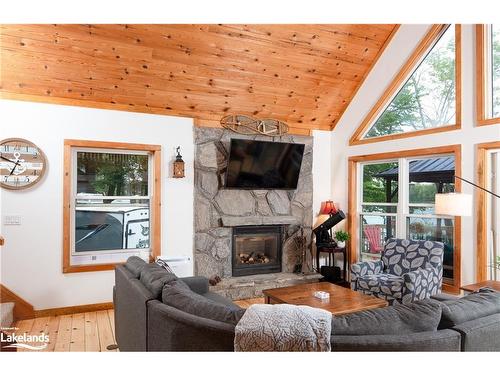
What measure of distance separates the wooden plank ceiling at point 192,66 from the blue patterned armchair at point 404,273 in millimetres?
2477

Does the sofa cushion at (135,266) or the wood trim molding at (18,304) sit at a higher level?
the sofa cushion at (135,266)

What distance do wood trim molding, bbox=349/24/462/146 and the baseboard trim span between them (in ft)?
13.8

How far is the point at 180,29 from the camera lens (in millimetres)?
3664

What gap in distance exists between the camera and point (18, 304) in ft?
12.3

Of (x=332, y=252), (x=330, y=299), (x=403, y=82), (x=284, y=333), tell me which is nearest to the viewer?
(x=284, y=333)

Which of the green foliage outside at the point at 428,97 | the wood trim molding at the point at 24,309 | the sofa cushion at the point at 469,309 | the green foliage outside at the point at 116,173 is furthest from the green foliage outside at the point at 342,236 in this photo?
the wood trim molding at the point at 24,309

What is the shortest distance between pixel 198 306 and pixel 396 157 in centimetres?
390

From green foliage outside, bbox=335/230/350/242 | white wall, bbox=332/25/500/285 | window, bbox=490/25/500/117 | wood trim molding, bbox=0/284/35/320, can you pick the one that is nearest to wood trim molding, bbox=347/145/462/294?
white wall, bbox=332/25/500/285

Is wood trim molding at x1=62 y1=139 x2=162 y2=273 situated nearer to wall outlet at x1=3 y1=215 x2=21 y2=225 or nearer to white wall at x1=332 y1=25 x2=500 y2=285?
wall outlet at x1=3 y1=215 x2=21 y2=225

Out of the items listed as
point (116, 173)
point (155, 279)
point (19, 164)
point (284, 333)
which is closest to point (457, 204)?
point (284, 333)

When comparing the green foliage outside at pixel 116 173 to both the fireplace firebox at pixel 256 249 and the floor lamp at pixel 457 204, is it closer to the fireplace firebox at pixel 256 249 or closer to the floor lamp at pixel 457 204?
the fireplace firebox at pixel 256 249

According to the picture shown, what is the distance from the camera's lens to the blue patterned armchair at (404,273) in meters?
3.54

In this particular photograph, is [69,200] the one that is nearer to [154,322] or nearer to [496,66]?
[154,322]
